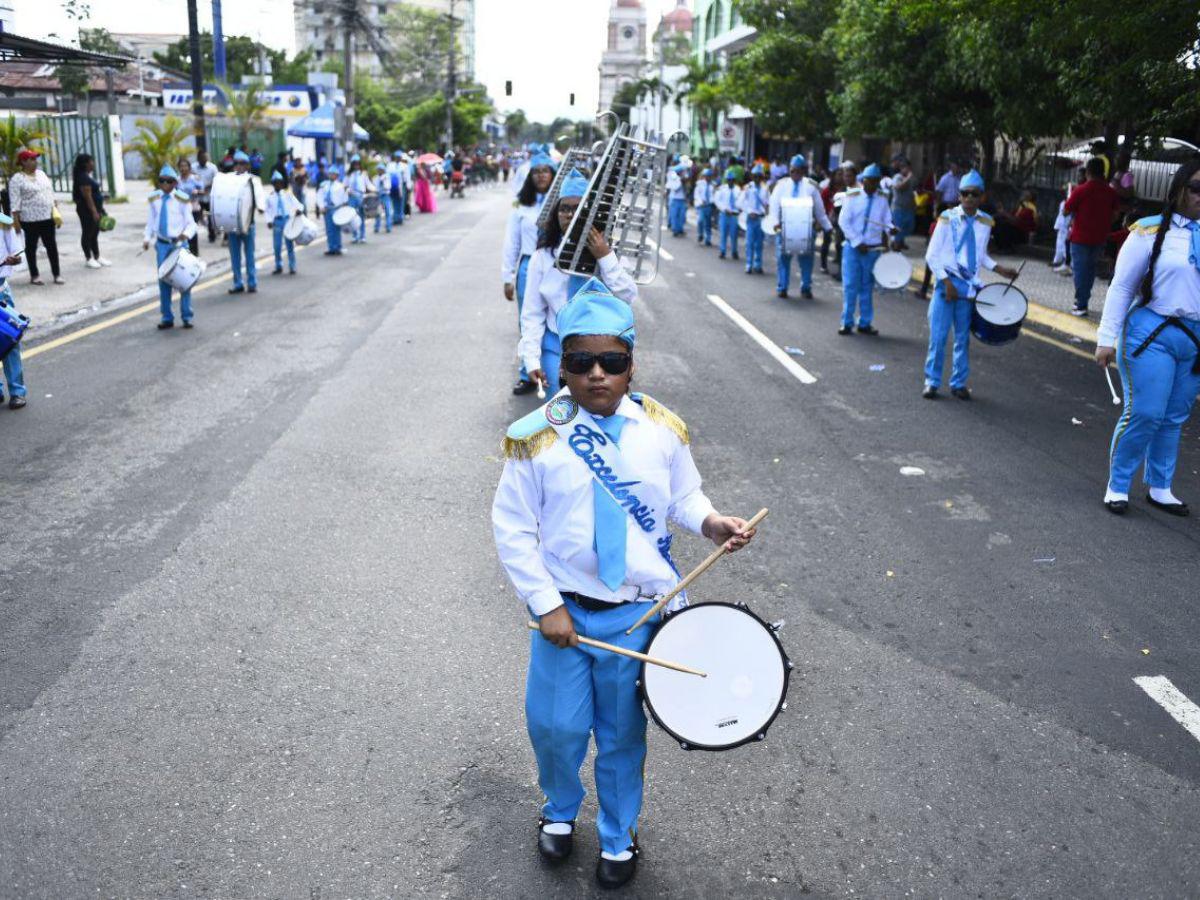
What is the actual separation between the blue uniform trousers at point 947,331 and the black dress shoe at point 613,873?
7.25m

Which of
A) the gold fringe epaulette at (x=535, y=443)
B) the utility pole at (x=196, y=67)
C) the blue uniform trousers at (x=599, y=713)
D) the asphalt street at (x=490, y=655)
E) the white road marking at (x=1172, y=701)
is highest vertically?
the utility pole at (x=196, y=67)

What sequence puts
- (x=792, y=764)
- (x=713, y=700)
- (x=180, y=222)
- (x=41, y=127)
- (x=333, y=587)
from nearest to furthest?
(x=713, y=700) → (x=792, y=764) → (x=333, y=587) → (x=180, y=222) → (x=41, y=127)

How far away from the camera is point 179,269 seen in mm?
12453

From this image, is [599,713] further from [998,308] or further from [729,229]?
[729,229]

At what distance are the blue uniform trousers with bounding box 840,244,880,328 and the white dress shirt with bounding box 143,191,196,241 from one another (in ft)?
23.9

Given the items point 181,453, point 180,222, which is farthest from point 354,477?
point 180,222

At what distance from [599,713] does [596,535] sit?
1.82ft

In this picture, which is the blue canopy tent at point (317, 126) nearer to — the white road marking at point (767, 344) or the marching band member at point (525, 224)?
the white road marking at point (767, 344)

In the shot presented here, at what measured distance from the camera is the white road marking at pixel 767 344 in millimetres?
11062

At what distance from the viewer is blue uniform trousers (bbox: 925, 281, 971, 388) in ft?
32.1

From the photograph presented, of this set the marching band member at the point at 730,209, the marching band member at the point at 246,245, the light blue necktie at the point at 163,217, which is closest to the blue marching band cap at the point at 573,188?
the light blue necktie at the point at 163,217

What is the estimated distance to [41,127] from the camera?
88.8ft

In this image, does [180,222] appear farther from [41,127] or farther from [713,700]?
[41,127]

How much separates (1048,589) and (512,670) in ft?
9.18
